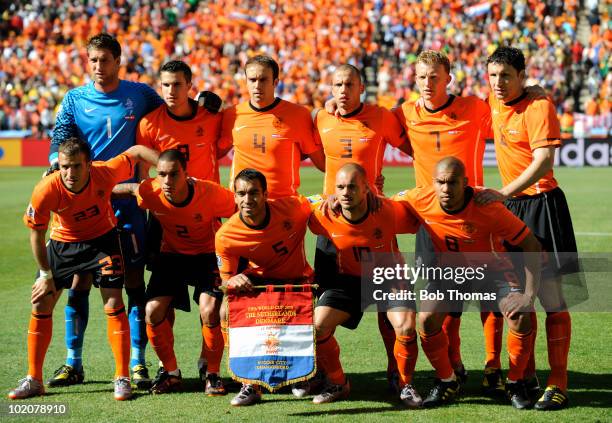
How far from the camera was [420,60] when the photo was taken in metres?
6.49

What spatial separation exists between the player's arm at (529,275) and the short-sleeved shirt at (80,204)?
112 inches

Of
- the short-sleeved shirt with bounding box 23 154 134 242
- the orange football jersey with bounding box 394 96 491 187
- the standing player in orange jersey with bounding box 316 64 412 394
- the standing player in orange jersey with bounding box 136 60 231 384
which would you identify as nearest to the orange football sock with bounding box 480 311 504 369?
the standing player in orange jersey with bounding box 316 64 412 394

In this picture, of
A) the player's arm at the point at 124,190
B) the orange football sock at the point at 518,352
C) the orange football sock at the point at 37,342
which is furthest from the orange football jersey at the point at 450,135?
the orange football sock at the point at 37,342

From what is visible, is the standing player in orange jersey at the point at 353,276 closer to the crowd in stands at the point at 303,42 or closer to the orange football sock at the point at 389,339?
the orange football sock at the point at 389,339

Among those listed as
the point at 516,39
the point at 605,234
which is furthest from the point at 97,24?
the point at 605,234

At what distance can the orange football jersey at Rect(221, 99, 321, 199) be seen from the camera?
6883 mm

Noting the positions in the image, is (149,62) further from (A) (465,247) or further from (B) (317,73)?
(A) (465,247)

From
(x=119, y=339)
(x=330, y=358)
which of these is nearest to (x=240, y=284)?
(x=330, y=358)

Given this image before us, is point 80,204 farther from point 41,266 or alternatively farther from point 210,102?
point 210,102

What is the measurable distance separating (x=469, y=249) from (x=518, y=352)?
0.74 m

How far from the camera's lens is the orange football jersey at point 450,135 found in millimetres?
6598

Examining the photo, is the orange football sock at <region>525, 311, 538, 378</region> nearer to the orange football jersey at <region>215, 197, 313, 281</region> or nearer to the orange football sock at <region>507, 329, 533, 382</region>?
the orange football sock at <region>507, 329, 533, 382</region>

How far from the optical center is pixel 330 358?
6039 mm

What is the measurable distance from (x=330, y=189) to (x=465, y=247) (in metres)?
1.26
